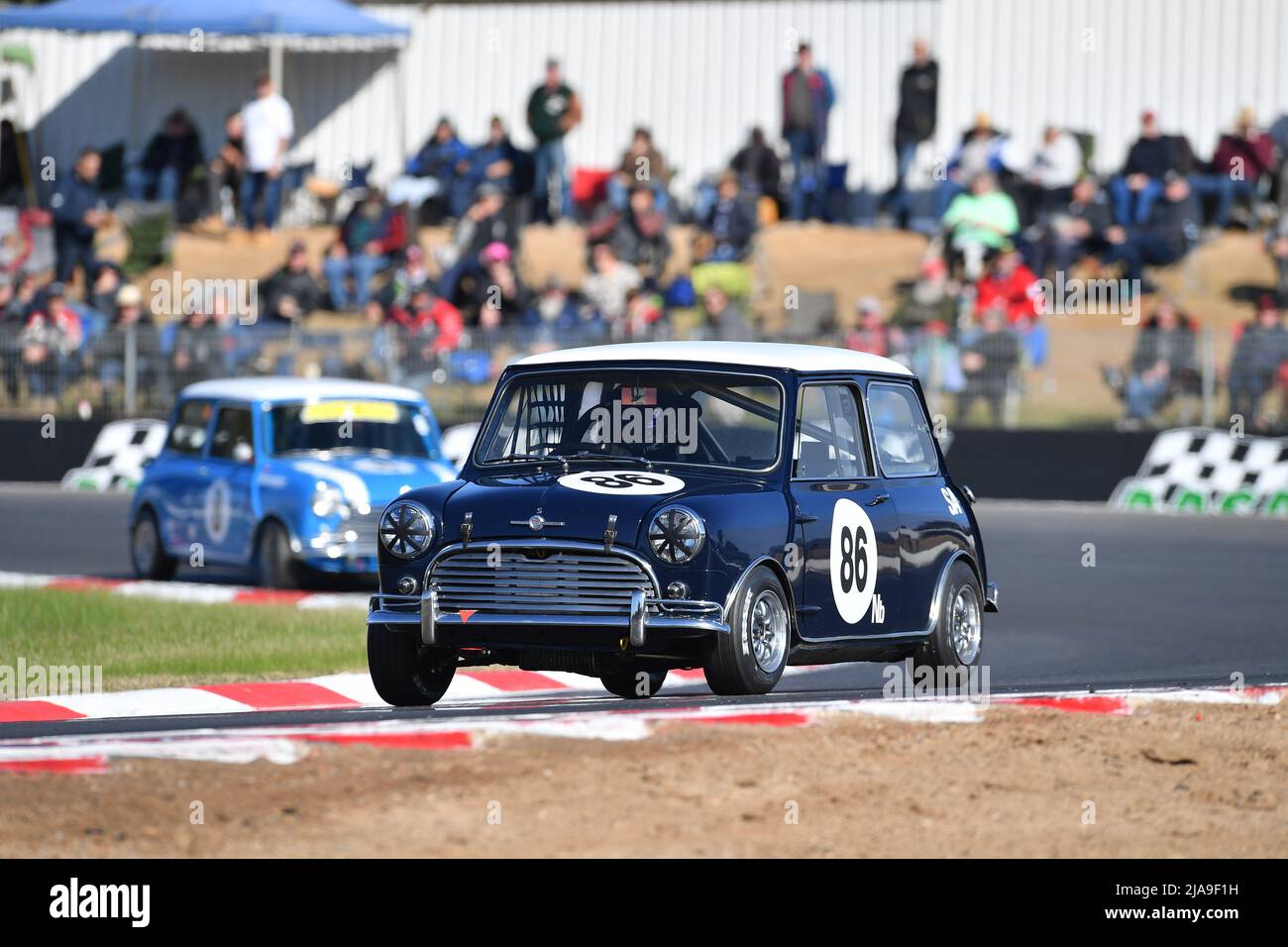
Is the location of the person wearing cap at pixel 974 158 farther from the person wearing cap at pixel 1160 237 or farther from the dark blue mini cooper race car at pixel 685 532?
the dark blue mini cooper race car at pixel 685 532

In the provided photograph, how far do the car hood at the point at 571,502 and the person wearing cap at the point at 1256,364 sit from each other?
11.7 meters

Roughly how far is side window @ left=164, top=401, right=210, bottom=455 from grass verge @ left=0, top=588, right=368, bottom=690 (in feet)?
6.29

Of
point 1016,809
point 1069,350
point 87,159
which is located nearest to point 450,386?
point 1069,350

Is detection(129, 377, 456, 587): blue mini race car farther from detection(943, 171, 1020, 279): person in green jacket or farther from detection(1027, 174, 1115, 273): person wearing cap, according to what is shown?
detection(1027, 174, 1115, 273): person wearing cap

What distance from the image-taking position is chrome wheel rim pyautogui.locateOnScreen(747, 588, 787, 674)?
29.2 ft

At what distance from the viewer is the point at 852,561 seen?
9422 mm

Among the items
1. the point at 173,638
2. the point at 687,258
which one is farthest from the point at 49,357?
the point at 173,638

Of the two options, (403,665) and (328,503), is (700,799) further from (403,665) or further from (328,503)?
(328,503)

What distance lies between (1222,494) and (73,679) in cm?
1243

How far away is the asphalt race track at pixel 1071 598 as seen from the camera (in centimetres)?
1002

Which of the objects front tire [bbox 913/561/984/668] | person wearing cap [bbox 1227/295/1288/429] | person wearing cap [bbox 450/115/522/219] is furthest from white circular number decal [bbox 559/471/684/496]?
person wearing cap [bbox 450/115/522/219]

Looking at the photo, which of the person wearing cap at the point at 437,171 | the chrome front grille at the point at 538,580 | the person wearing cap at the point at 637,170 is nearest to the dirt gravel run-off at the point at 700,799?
the chrome front grille at the point at 538,580
